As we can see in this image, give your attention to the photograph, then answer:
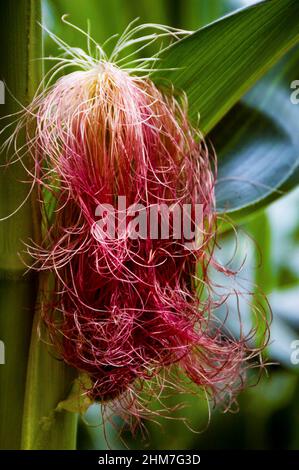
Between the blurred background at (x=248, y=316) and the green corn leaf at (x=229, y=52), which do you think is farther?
the blurred background at (x=248, y=316)

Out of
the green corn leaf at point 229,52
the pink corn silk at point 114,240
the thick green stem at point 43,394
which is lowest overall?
the thick green stem at point 43,394

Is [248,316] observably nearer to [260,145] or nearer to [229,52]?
[260,145]

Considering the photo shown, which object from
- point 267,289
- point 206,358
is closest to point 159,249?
point 206,358

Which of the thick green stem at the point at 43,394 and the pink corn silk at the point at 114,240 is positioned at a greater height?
the pink corn silk at the point at 114,240

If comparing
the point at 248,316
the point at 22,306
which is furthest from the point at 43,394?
the point at 248,316

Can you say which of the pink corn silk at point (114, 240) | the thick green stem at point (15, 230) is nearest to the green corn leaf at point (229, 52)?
the pink corn silk at point (114, 240)

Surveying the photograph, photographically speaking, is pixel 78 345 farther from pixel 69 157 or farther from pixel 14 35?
pixel 14 35

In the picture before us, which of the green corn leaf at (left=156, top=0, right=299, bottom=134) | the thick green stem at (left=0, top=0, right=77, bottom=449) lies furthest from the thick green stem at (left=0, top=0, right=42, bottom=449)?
the green corn leaf at (left=156, top=0, right=299, bottom=134)

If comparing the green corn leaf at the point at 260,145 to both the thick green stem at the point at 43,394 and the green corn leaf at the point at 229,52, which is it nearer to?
the green corn leaf at the point at 229,52
